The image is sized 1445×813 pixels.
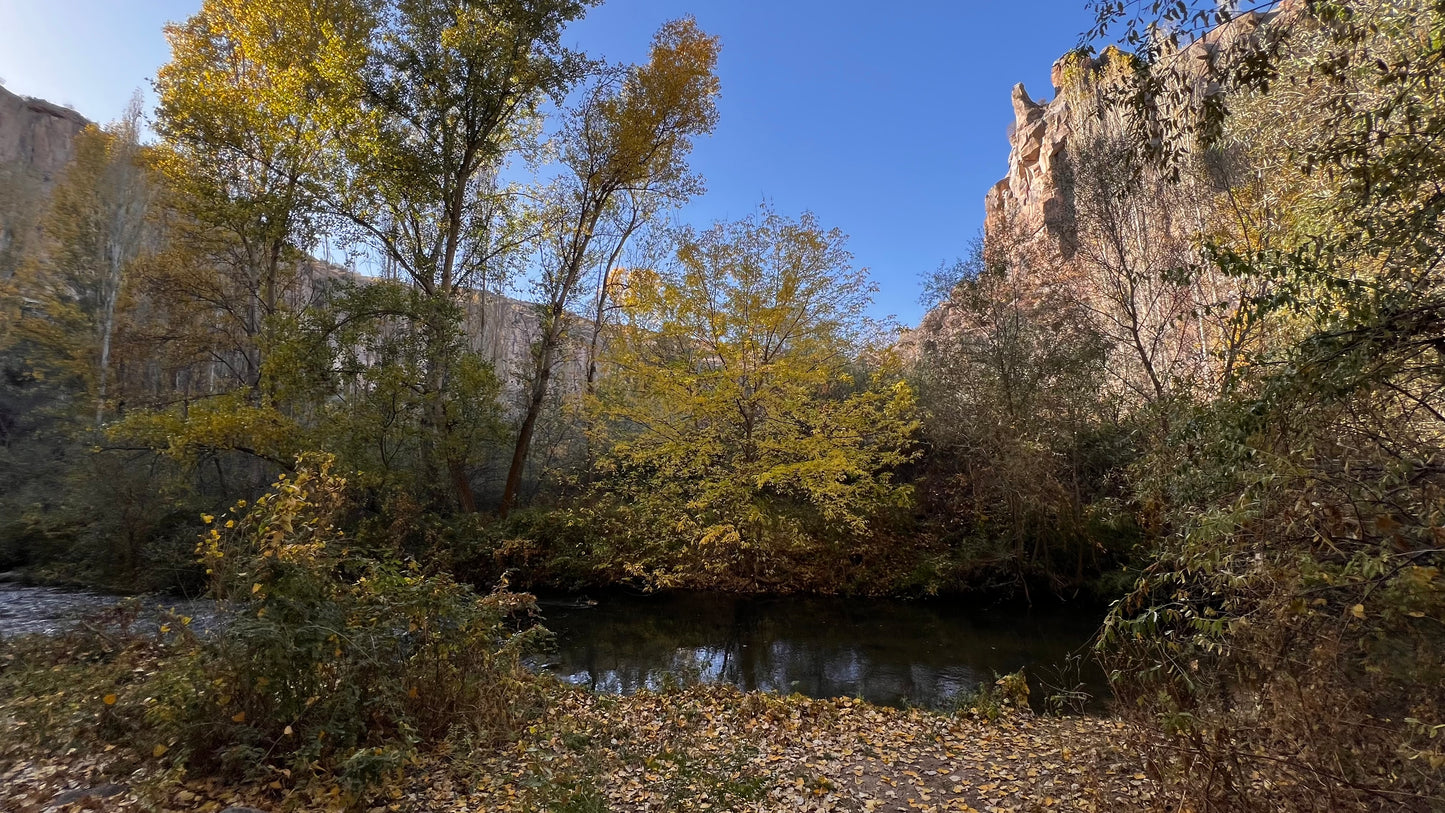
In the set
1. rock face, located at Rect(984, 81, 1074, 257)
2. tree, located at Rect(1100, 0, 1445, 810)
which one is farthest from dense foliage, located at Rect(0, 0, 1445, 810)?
rock face, located at Rect(984, 81, 1074, 257)

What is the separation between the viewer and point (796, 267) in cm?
1301

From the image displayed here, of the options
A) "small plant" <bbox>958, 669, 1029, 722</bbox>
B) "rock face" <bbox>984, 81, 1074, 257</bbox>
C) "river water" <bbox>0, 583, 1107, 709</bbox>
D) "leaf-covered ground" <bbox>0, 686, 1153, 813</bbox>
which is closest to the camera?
"leaf-covered ground" <bbox>0, 686, 1153, 813</bbox>

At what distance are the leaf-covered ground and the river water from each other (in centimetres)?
186

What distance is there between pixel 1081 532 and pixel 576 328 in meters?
16.5

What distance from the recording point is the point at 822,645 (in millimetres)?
11180

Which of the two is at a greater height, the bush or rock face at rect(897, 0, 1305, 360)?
rock face at rect(897, 0, 1305, 360)

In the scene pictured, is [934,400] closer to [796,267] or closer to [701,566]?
[796,267]

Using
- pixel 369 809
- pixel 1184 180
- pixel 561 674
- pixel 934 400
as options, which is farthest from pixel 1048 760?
pixel 1184 180

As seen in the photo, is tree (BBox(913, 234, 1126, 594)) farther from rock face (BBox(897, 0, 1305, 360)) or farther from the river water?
the river water

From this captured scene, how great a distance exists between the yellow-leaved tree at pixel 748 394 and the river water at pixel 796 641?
5.25 feet

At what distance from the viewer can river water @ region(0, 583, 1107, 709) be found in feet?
29.4

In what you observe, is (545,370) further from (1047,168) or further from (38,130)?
(38,130)

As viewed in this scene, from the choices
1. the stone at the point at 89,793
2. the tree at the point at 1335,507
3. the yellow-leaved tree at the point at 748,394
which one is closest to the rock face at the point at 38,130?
the yellow-leaved tree at the point at 748,394

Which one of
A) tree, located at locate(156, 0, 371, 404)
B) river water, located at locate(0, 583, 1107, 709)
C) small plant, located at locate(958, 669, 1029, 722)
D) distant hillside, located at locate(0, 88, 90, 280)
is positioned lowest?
river water, located at locate(0, 583, 1107, 709)
